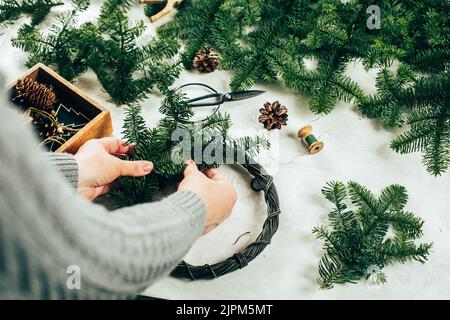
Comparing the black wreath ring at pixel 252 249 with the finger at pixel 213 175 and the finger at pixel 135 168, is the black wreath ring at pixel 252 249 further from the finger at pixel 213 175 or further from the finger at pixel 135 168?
the finger at pixel 135 168

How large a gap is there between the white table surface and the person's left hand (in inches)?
6.9

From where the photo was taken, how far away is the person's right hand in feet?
2.66

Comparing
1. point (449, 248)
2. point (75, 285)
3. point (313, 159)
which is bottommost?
point (449, 248)

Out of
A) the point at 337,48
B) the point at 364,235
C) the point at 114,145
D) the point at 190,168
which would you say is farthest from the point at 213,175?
the point at 337,48

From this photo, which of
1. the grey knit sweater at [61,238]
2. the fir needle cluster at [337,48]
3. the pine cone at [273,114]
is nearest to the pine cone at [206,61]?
the fir needle cluster at [337,48]

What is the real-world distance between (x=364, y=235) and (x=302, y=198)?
158mm

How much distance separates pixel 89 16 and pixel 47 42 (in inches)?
6.9

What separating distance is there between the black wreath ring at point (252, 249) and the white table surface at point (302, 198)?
36mm

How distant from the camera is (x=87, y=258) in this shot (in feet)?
1.47

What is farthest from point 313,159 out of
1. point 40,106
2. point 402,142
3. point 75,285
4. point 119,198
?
point 75,285

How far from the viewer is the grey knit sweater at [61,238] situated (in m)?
0.38

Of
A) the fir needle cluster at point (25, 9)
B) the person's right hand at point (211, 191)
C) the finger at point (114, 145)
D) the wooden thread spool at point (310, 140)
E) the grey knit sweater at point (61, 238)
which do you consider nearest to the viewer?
the grey knit sweater at point (61, 238)

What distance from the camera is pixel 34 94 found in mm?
923
